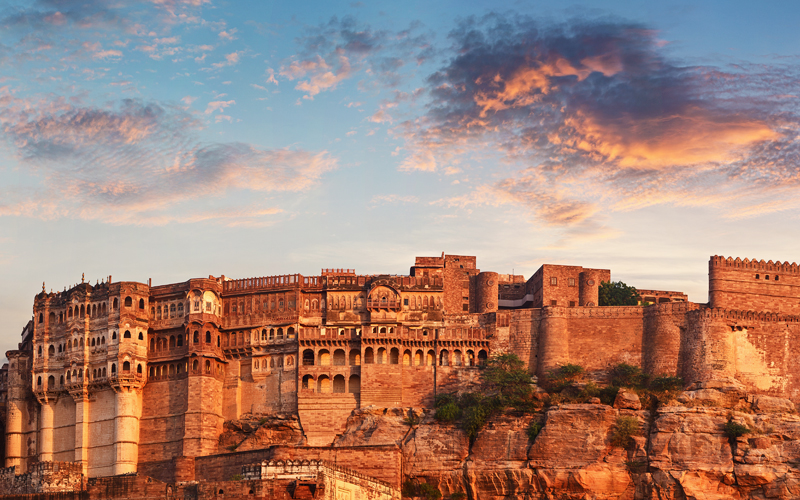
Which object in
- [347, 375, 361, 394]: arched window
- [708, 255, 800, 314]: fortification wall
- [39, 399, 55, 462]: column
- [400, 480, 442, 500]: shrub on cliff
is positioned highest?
[708, 255, 800, 314]: fortification wall

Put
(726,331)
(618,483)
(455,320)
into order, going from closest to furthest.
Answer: (618,483)
(726,331)
(455,320)

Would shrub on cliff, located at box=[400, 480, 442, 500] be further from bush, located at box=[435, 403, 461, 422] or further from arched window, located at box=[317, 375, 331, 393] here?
arched window, located at box=[317, 375, 331, 393]

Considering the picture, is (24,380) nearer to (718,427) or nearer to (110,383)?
(110,383)

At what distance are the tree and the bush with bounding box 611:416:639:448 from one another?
16.7 m

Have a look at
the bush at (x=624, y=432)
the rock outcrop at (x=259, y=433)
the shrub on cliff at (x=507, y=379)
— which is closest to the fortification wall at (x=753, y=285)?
the bush at (x=624, y=432)

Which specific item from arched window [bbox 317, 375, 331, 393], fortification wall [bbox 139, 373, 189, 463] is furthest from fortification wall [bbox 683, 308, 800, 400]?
fortification wall [bbox 139, 373, 189, 463]

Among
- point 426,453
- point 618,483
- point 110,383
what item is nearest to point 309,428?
point 426,453

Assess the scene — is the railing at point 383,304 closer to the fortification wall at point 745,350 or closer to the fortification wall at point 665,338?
the fortification wall at point 665,338

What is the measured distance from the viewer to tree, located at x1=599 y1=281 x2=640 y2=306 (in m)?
90.8

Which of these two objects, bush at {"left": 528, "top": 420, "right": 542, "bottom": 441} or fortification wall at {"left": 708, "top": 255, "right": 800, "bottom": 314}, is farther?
fortification wall at {"left": 708, "top": 255, "right": 800, "bottom": 314}

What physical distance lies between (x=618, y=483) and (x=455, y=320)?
61.0 feet

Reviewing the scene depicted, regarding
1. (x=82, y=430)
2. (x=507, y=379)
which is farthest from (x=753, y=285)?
(x=82, y=430)

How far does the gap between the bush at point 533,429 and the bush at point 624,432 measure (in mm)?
4572

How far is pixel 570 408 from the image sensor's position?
76812mm
